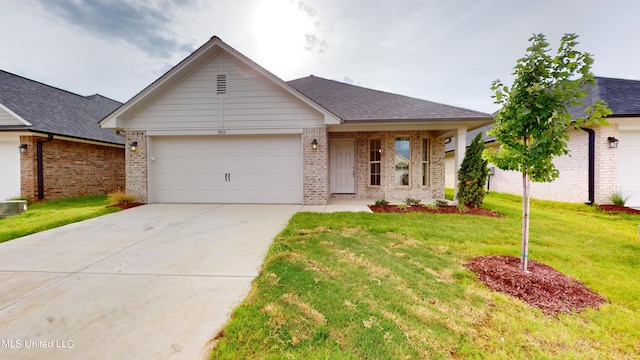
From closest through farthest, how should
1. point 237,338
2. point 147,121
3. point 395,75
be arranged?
point 237,338
point 147,121
point 395,75

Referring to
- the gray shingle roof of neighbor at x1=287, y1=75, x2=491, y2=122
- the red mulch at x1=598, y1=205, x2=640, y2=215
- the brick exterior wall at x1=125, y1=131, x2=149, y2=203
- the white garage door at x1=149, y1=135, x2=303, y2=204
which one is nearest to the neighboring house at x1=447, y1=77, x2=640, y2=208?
the red mulch at x1=598, y1=205, x2=640, y2=215

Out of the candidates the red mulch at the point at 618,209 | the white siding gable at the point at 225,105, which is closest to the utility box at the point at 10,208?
the white siding gable at the point at 225,105

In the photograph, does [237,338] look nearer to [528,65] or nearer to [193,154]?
[528,65]

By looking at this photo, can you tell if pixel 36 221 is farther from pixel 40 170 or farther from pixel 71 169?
pixel 71 169

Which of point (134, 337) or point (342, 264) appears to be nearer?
point (134, 337)

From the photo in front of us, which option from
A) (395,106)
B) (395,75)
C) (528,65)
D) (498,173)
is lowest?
(498,173)

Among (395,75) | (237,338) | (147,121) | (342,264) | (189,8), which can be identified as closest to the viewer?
(237,338)

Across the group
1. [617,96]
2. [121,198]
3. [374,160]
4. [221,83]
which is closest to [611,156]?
[617,96]

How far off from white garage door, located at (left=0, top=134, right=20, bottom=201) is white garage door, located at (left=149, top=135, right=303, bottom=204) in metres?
5.28

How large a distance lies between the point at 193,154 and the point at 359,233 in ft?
22.1

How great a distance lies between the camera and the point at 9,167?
29.1ft

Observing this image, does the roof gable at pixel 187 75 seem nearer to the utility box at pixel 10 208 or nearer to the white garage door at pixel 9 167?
the utility box at pixel 10 208

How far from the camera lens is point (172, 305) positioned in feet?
7.79

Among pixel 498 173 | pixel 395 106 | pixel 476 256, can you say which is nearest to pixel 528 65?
pixel 476 256
